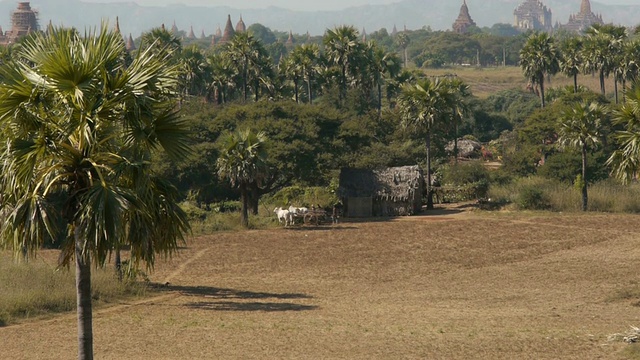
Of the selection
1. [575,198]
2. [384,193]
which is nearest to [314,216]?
[384,193]

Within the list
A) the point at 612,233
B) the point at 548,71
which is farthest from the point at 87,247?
the point at 548,71

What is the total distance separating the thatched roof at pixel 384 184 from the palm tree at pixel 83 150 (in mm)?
33836

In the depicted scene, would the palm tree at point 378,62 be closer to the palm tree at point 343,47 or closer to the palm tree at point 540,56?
the palm tree at point 343,47

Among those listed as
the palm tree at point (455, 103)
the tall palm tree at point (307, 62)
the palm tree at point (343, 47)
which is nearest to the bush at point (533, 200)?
the palm tree at point (455, 103)

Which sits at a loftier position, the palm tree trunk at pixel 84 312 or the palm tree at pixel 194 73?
the palm tree at pixel 194 73

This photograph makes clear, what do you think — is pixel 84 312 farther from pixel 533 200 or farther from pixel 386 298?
pixel 533 200

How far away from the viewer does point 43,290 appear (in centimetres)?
2614

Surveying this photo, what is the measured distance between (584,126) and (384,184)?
33.1ft

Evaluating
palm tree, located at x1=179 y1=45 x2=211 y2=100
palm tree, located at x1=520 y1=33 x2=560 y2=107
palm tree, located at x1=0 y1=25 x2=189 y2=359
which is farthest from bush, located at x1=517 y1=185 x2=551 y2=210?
palm tree, located at x1=0 y1=25 x2=189 y2=359

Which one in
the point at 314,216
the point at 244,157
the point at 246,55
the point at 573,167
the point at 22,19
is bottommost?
the point at 314,216

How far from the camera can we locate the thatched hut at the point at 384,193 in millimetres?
48031

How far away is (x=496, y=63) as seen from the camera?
178875mm

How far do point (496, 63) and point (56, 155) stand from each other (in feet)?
559

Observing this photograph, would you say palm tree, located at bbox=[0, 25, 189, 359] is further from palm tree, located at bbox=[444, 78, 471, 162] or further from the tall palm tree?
the tall palm tree
